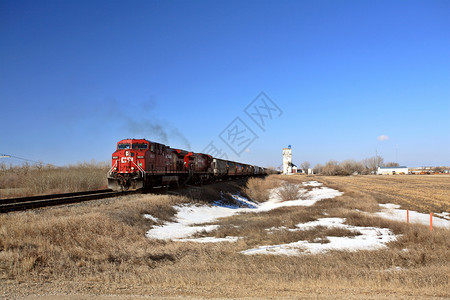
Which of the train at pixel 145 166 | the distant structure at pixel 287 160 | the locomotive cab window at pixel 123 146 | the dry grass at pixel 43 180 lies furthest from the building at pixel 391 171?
the locomotive cab window at pixel 123 146

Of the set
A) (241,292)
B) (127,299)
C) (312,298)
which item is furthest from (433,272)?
(127,299)

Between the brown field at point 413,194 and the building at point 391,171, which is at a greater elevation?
the building at point 391,171

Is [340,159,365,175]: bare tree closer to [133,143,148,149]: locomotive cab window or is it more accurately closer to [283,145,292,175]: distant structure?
[283,145,292,175]: distant structure

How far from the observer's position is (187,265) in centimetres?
905

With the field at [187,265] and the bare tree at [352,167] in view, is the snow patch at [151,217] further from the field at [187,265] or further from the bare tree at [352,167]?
the bare tree at [352,167]

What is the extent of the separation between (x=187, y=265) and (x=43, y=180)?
23.7 metres

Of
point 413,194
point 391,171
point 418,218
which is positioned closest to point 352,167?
point 391,171

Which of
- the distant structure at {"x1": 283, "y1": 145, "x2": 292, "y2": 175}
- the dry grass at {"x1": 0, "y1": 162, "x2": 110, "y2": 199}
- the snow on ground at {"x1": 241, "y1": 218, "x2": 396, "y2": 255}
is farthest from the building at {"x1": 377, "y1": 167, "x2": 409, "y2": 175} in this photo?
the snow on ground at {"x1": 241, "y1": 218, "x2": 396, "y2": 255}

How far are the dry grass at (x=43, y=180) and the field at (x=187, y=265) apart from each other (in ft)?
50.0

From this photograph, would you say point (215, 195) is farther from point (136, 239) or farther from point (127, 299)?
point (127, 299)

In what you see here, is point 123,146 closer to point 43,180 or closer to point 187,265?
point 43,180

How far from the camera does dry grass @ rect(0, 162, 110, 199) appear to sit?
2723cm

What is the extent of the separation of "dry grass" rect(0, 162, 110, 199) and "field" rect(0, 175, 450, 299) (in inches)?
600

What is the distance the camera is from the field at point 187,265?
21.3ft
